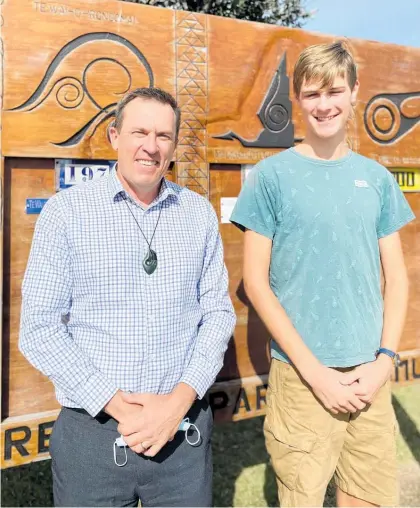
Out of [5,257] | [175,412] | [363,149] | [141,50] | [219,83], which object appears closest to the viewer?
[175,412]

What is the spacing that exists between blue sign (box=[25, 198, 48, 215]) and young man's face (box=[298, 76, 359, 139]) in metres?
1.42

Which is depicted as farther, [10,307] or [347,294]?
[10,307]

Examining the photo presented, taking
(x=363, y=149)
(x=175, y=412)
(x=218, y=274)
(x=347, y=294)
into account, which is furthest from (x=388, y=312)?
(x=363, y=149)

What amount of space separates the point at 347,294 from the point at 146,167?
90 centimetres

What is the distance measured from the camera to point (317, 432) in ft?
5.86

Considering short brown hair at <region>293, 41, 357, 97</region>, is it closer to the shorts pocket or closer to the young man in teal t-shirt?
the young man in teal t-shirt

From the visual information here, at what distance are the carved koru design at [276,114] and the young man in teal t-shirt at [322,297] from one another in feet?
3.36

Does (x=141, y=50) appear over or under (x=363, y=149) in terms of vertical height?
over

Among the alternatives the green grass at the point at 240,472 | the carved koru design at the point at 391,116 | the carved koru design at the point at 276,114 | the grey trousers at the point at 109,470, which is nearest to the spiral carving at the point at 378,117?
the carved koru design at the point at 391,116

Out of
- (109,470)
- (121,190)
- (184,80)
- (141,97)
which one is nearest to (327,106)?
(141,97)

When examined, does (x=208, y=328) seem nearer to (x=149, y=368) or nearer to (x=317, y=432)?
(x=149, y=368)

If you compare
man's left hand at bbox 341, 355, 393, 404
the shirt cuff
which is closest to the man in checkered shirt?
the shirt cuff

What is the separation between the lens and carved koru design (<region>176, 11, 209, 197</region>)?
8.77 ft

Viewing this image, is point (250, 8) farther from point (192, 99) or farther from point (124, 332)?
point (124, 332)
